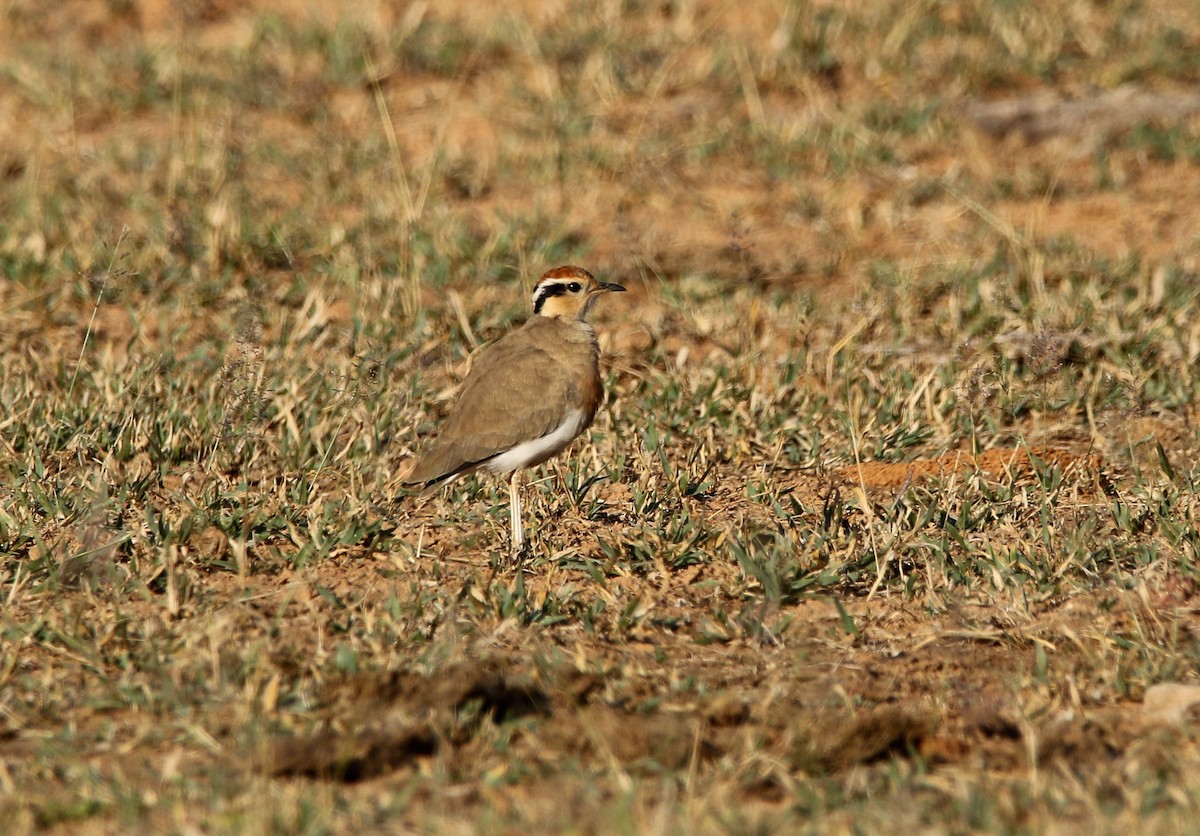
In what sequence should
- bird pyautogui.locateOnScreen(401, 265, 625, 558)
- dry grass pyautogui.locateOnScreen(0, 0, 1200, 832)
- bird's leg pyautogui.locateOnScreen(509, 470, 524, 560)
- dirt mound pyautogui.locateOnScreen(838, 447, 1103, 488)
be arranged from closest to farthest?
dry grass pyautogui.locateOnScreen(0, 0, 1200, 832) < bird's leg pyautogui.locateOnScreen(509, 470, 524, 560) < bird pyautogui.locateOnScreen(401, 265, 625, 558) < dirt mound pyautogui.locateOnScreen(838, 447, 1103, 488)

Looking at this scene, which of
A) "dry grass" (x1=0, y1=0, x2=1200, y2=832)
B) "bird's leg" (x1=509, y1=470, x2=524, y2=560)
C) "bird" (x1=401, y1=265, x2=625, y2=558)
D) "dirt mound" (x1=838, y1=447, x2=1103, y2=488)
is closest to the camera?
"dry grass" (x1=0, y1=0, x2=1200, y2=832)

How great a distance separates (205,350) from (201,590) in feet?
7.45

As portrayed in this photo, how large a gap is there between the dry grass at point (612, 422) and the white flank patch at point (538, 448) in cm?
26

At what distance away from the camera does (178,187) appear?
8.62 metres

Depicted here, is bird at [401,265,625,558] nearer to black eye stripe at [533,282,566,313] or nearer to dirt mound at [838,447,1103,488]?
black eye stripe at [533,282,566,313]

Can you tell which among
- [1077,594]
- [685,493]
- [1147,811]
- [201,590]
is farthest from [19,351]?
[1147,811]

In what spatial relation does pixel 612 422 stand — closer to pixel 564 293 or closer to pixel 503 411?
pixel 564 293

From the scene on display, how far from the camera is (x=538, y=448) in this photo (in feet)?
18.7

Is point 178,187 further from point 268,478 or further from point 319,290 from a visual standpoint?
point 268,478

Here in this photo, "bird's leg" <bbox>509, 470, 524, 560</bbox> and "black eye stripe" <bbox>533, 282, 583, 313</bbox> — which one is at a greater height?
"black eye stripe" <bbox>533, 282, 583, 313</bbox>

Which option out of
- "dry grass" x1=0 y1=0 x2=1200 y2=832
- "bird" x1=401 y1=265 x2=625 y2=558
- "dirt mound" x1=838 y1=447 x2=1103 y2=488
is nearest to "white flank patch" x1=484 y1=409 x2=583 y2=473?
"bird" x1=401 y1=265 x2=625 y2=558

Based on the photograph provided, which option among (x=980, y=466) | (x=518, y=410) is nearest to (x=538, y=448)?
(x=518, y=410)

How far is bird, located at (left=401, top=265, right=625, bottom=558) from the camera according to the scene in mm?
5695

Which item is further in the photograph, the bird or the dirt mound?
the dirt mound
